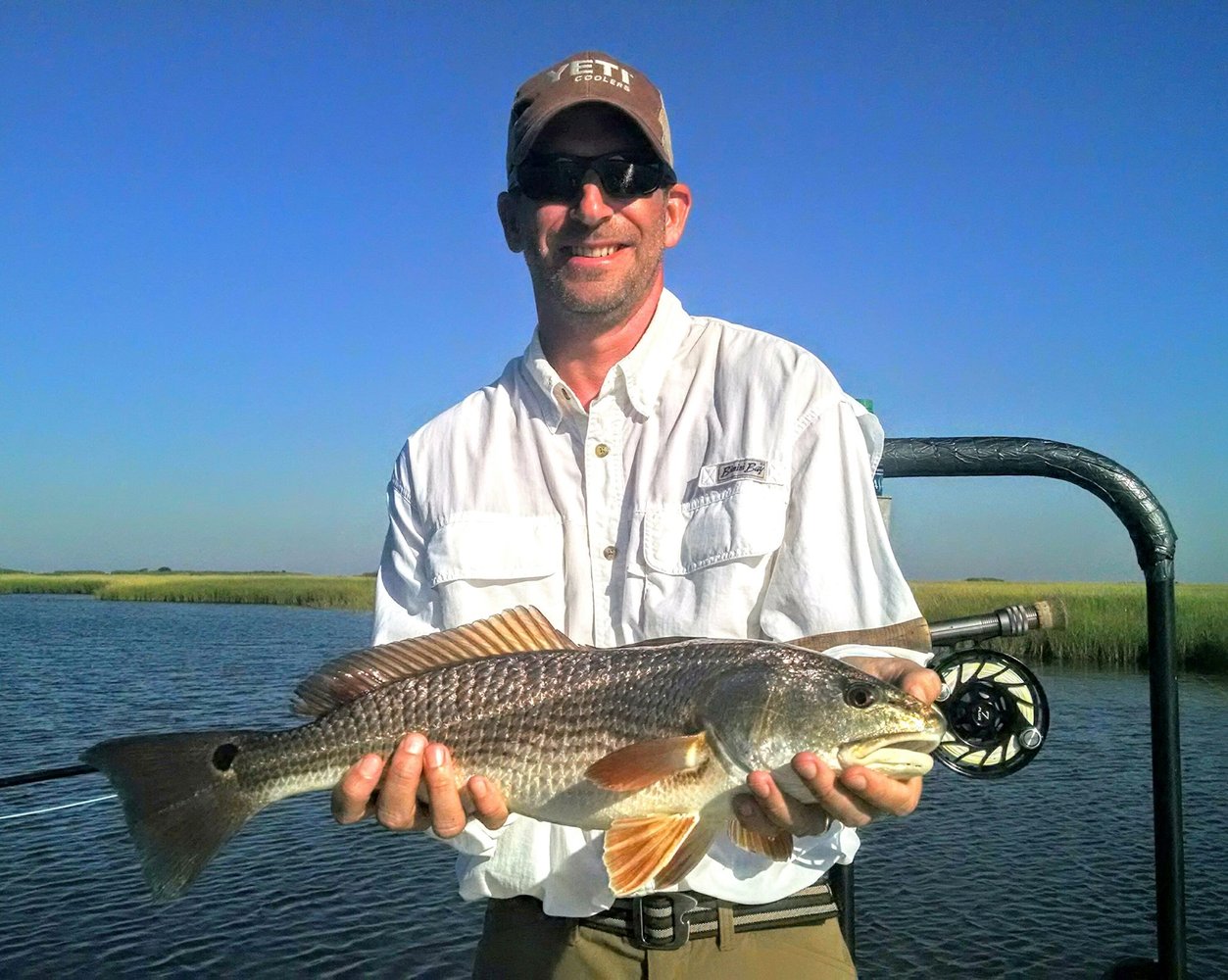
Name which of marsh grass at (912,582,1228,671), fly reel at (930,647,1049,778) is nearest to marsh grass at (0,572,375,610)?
marsh grass at (912,582,1228,671)

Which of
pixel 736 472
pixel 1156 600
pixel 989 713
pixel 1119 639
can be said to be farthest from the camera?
pixel 1119 639

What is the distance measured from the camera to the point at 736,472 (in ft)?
11.4

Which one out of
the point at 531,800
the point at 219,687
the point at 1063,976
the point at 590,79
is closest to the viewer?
the point at 531,800

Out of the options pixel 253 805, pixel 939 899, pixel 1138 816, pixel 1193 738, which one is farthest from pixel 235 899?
pixel 1193 738

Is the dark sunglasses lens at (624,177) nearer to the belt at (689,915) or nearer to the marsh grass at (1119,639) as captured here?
the belt at (689,915)

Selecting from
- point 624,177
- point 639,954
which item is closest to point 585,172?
point 624,177

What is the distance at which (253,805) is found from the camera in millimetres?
3355

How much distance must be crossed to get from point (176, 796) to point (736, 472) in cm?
208

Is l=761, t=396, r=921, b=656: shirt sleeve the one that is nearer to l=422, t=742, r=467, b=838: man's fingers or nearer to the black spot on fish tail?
l=422, t=742, r=467, b=838: man's fingers

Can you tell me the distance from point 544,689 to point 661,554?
627 mm

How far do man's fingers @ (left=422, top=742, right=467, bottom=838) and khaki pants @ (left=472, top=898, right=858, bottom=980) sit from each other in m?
0.53

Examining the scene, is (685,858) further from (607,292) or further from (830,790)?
(607,292)

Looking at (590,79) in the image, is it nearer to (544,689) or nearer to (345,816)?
(544,689)

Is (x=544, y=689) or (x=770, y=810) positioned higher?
(x=544, y=689)
